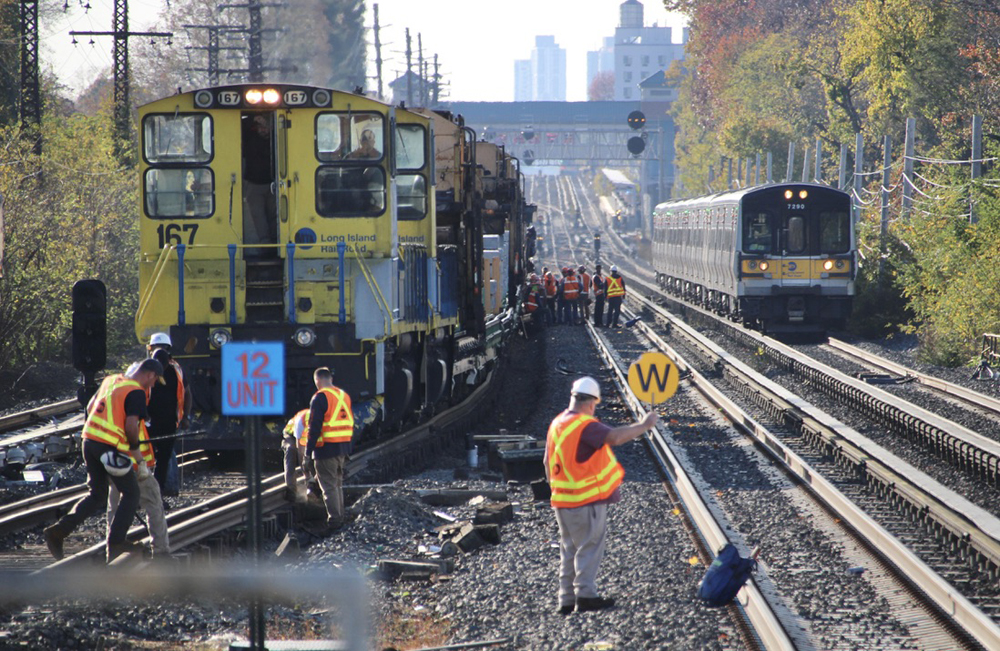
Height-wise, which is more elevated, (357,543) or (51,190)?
(51,190)

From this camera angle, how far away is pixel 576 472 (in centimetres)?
832

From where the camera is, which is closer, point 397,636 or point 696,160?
point 397,636

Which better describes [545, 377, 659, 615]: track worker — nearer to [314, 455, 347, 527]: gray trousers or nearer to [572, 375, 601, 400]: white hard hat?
[572, 375, 601, 400]: white hard hat

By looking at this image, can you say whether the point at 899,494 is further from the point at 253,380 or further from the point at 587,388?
the point at 253,380

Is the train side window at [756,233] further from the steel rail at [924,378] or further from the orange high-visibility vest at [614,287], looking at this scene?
the orange high-visibility vest at [614,287]

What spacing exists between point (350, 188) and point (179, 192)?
74.4 inches

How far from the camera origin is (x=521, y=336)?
33125 millimetres

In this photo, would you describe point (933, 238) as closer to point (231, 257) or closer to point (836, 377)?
point (836, 377)

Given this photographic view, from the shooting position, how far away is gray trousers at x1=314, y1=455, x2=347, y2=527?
36.6 feet

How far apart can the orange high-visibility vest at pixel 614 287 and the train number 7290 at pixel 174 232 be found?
20930 millimetres

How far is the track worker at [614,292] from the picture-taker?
110 feet

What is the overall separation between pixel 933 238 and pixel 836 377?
9.01m

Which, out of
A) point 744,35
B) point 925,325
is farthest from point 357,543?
point 744,35

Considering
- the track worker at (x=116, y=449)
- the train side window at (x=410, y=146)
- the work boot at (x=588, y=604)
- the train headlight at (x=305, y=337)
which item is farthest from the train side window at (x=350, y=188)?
the work boot at (x=588, y=604)
